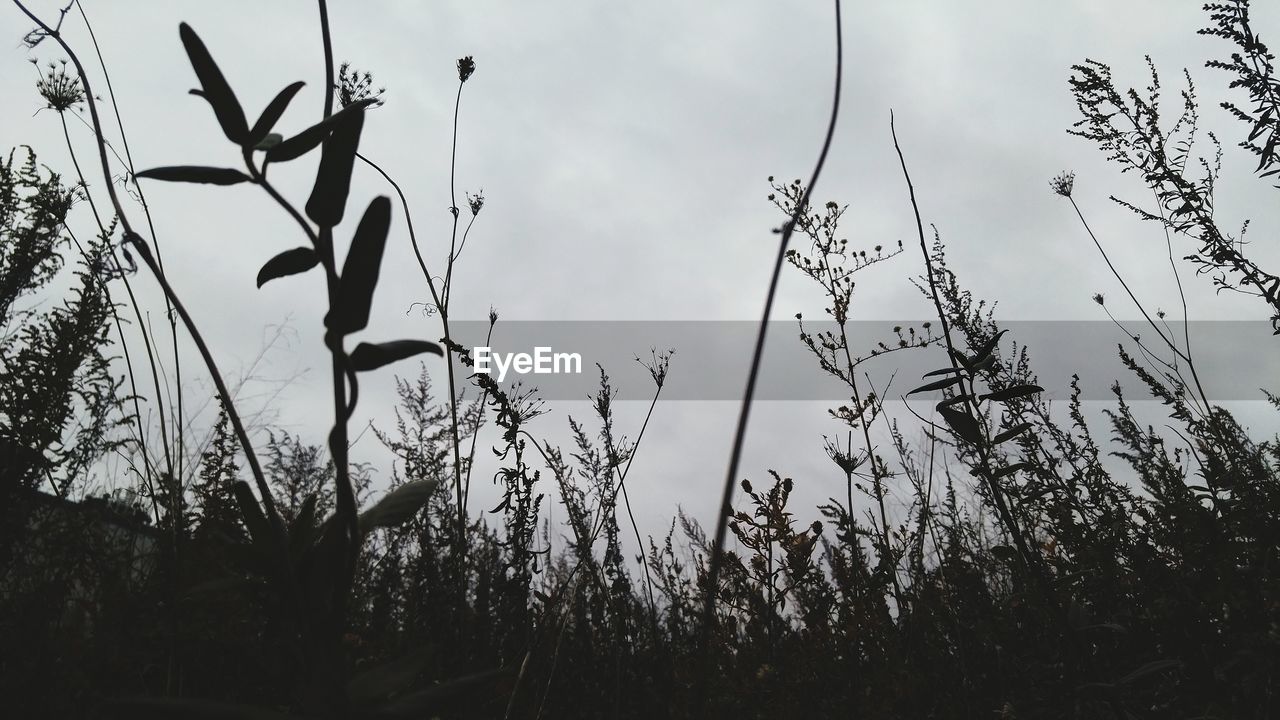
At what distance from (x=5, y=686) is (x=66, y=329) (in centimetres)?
307

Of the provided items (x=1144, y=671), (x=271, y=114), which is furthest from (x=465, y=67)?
(x=1144, y=671)

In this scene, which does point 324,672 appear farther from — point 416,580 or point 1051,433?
point 1051,433

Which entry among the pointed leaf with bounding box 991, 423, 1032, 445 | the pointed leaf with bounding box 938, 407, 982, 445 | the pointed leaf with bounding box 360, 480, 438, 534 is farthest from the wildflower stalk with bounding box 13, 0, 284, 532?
the pointed leaf with bounding box 991, 423, 1032, 445

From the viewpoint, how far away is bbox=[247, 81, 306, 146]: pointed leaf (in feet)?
1.89

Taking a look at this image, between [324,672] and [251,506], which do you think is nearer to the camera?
[324,672]

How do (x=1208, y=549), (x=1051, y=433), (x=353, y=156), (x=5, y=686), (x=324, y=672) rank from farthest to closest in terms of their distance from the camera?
(x=1051, y=433), (x=1208, y=549), (x=5, y=686), (x=353, y=156), (x=324, y=672)

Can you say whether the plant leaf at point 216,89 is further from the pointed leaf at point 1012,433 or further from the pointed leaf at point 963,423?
the pointed leaf at point 1012,433

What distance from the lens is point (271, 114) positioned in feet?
2.01

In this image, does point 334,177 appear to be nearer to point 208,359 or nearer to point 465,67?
point 208,359

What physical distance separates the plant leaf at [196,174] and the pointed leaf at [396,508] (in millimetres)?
319

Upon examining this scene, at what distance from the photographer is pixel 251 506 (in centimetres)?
57

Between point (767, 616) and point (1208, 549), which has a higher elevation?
point (1208, 549)

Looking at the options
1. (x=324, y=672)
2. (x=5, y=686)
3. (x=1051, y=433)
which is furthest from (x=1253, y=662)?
(x=5, y=686)

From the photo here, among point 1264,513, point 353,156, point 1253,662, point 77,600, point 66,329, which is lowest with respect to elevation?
point 1253,662
